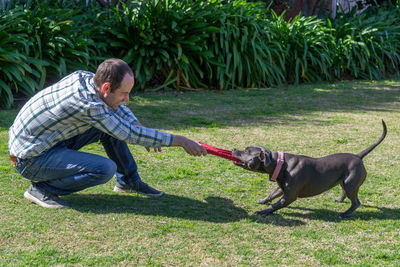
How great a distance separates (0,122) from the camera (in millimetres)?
6422

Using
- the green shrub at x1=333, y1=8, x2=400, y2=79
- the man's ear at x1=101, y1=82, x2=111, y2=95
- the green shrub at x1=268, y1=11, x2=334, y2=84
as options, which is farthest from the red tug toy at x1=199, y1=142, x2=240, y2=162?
the green shrub at x1=333, y1=8, x2=400, y2=79

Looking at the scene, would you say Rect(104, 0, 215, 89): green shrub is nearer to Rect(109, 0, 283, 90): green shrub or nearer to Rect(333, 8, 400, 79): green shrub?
Rect(109, 0, 283, 90): green shrub

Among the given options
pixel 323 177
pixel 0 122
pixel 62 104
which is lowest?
pixel 0 122

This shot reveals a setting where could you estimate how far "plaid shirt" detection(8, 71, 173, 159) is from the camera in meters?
3.39

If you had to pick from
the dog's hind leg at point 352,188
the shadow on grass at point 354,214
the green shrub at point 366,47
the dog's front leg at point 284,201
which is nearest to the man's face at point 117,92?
the dog's front leg at point 284,201

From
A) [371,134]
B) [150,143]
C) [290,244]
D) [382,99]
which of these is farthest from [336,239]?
[382,99]

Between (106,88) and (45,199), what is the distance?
1.01 m

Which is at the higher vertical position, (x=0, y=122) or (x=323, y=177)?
(x=323, y=177)

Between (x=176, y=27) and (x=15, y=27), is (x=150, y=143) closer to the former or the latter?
(x=15, y=27)

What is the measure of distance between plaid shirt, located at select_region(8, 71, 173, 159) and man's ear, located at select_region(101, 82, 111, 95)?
0.06 meters

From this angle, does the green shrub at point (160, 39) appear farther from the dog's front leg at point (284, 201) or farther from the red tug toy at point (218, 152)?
the dog's front leg at point (284, 201)

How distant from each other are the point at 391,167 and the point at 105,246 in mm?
3147

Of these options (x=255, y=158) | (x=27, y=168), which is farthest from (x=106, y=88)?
(x=255, y=158)

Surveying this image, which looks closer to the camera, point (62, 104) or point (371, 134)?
point (62, 104)
